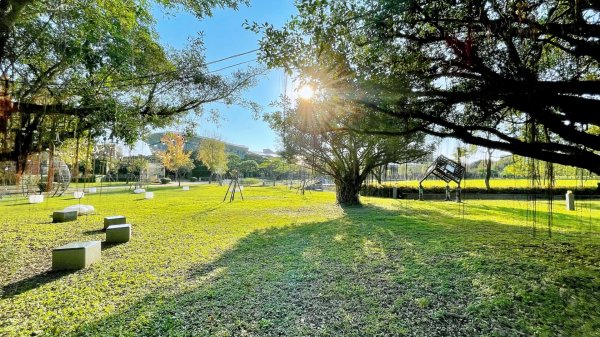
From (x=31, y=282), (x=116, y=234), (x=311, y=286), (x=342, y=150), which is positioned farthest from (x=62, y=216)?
(x=342, y=150)

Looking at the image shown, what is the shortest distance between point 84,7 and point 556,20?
267 inches

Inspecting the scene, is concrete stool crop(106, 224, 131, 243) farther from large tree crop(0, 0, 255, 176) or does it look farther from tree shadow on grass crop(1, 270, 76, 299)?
large tree crop(0, 0, 255, 176)

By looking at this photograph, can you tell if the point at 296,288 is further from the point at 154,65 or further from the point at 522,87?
the point at 154,65

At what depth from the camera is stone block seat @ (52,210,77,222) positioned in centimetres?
795

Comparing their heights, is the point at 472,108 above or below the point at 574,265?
above

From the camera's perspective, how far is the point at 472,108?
16.5 ft

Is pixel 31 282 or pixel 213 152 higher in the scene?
pixel 213 152

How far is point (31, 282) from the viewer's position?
3615 millimetres

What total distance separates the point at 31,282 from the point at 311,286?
3769mm

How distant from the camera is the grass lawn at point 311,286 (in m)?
2.52

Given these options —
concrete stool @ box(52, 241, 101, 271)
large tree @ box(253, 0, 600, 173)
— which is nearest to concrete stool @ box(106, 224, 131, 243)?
concrete stool @ box(52, 241, 101, 271)

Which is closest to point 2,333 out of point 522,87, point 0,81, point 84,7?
point 0,81

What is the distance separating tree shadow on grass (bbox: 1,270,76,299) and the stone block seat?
17.0 feet

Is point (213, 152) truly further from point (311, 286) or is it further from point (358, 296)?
point (358, 296)
